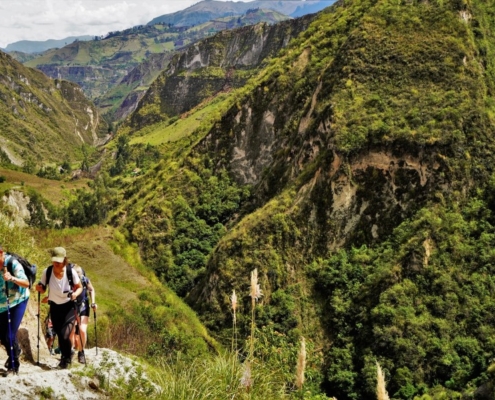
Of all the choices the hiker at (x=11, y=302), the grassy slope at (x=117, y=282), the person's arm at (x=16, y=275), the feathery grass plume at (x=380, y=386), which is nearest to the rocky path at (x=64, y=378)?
the hiker at (x=11, y=302)

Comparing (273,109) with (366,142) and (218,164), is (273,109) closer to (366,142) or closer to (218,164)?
(218,164)

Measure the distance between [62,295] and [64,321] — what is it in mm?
514

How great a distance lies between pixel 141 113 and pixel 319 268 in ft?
456

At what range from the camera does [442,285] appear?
32.5 m

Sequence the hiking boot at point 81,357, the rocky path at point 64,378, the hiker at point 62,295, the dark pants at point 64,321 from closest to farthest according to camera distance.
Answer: the rocky path at point 64,378, the hiker at point 62,295, the dark pants at point 64,321, the hiking boot at point 81,357

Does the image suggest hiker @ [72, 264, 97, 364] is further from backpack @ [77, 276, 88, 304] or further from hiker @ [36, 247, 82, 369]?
hiker @ [36, 247, 82, 369]

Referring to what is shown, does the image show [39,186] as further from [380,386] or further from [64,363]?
[380,386]

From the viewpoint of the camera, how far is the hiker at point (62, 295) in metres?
8.04

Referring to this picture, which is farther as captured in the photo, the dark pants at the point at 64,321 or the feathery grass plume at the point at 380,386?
the dark pants at the point at 64,321

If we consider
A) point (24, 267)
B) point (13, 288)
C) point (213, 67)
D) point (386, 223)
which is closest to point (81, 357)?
point (13, 288)

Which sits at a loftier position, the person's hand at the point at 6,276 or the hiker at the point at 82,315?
the person's hand at the point at 6,276

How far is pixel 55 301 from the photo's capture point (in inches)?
321

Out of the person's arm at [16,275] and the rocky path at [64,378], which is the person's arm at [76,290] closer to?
the person's arm at [16,275]

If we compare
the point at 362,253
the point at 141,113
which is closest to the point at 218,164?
the point at 362,253
